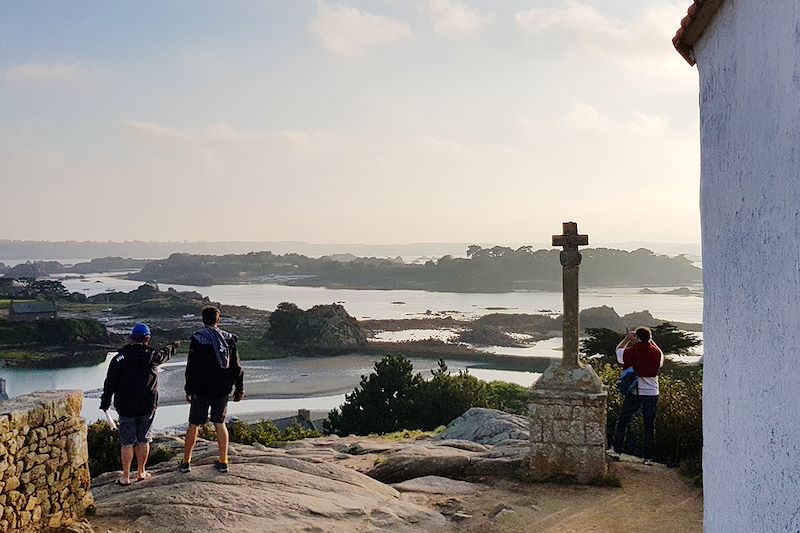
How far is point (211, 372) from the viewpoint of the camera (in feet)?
26.4

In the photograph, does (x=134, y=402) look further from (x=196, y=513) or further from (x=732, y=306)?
(x=732, y=306)

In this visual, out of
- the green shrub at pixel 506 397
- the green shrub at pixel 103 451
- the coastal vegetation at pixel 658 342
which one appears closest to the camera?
the green shrub at pixel 103 451

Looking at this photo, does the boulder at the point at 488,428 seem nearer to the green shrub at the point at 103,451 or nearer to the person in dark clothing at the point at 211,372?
the green shrub at the point at 103,451

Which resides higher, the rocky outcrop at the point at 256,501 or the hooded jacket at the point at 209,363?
the hooded jacket at the point at 209,363

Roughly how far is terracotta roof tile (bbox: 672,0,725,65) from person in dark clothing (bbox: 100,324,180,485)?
19.3ft

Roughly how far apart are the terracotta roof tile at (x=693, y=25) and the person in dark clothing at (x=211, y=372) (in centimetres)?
519

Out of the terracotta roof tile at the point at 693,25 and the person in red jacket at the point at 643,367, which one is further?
the person in red jacket at the point at 643,367

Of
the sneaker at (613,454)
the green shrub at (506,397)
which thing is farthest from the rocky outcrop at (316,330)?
the sneaker at (613,454)

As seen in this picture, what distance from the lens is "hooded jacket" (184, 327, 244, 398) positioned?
7984mm

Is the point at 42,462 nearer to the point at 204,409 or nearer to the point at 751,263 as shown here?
the point at 204,409

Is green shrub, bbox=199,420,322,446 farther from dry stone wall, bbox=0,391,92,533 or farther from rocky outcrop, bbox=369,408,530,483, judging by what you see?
dry stone wall, bbox=0,391,92,533

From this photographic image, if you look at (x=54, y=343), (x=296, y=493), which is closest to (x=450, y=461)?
(x=296, y=493)

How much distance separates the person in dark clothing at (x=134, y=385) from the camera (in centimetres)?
788

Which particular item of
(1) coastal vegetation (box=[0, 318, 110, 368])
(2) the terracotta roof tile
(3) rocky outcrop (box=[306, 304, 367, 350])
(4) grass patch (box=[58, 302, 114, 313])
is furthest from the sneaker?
(4) grass patch (box=[58, 302, 114, 313])
